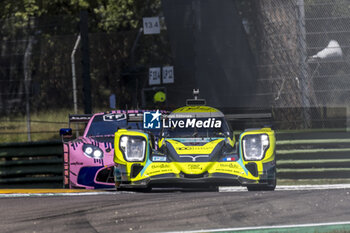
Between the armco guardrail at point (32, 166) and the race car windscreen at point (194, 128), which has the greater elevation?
the race car windscreen at point (194, 128)

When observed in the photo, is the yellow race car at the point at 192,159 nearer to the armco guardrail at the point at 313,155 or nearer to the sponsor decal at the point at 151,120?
the sponsor decal at the point at 151,120

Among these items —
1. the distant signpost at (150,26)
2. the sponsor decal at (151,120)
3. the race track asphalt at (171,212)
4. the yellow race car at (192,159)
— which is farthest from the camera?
the distant signpost at (150,26)

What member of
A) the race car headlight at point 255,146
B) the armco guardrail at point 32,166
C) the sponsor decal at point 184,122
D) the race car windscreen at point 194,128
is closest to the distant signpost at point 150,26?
the armco guardrail at point 32,166

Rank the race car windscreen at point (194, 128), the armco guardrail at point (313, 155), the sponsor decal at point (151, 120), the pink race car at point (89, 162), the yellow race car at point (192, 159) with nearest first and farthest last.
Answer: the yellow race car at point (192, 159) < the race car windscreen at point (194, 128) < the sponsor decal at point (151, 120) < the pink race car at point (89, 162) < the armco guardrail at point (313, 155)

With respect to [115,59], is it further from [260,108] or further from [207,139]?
[207,139]

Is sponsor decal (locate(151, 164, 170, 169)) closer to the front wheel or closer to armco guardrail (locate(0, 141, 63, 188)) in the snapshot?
the front wheel

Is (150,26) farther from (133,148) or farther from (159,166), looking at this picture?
(159,166)

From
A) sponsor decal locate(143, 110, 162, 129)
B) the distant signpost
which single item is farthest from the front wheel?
the distant signpost

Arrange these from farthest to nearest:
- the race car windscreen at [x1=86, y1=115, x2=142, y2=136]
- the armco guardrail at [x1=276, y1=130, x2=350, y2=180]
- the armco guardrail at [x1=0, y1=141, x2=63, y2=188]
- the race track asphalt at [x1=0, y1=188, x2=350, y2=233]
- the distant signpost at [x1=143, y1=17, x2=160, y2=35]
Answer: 1. the distant signpost at [x1=143, y1=17, x2=160, y2=35]
2. the armco guardrail at [x1=0, y1=141, x2=63, y2=188]
3. the armco guardrail at [x1=276, y1=130, x2=350, y2=180]
4. the race car windscreen at [x1=86, y1=115, x2=142, y2=136]
5. the race track asphalt at [x1=0, y1=188, x2=350, y2=233]

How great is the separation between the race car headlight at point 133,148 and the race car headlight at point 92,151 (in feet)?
3.98

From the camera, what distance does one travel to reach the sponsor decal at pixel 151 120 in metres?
9.69

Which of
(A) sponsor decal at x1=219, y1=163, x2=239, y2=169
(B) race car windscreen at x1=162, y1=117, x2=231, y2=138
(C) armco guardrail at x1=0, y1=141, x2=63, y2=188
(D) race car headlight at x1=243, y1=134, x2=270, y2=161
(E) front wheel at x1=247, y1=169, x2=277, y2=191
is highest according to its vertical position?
(B) race car windscreen at x1=162, y1=117, x2=231, y2=138

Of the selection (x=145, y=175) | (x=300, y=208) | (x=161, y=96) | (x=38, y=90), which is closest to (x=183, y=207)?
(x=145, y=175)

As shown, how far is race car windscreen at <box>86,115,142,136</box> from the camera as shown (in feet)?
36.7
